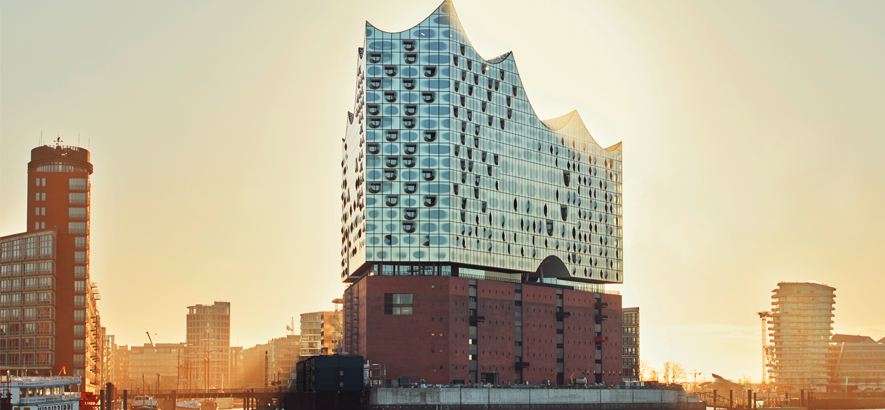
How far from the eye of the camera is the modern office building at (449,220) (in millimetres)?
153250

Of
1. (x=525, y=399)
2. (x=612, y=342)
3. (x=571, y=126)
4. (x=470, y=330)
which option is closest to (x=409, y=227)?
(x=470, y=330)

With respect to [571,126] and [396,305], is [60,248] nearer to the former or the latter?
[396,305]

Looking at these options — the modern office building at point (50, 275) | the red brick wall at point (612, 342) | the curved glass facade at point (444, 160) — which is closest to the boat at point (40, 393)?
the modern office building at point (50, 275)

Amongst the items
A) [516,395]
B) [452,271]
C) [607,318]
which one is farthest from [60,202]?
[607,318]

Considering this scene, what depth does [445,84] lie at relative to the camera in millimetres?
160125

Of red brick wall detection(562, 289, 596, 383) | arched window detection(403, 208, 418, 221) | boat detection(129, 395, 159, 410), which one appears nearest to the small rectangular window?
arched window detection(403, 208, 418, 221)

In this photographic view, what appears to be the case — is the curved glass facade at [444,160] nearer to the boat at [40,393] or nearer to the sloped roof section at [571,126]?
the sloped roof section at [571,126]

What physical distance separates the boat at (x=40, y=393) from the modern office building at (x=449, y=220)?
150 ft

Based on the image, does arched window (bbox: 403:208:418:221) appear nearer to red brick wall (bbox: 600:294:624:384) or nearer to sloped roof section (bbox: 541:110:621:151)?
sloped roof section (bbox: 541:110:621:151)

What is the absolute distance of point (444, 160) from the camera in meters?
158

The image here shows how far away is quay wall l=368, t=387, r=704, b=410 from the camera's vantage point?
5655 inches

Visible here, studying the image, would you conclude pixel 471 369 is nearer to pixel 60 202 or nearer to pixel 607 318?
pixel 607 318

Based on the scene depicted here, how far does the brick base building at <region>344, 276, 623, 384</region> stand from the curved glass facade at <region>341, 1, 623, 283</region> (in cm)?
462

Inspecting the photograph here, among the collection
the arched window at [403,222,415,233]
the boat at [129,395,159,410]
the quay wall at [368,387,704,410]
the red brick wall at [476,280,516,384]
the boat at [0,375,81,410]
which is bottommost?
the boat at [129,395,159,410]
